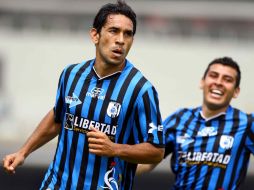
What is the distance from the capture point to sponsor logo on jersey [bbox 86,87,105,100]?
5.00 meters

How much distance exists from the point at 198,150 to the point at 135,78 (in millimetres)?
1489

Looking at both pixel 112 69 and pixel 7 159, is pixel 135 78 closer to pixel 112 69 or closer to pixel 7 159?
pixel 112 69

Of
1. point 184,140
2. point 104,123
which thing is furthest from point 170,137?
point 104,123

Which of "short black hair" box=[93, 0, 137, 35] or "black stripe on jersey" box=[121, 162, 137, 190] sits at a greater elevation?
"short black hair" box=[93, 0, 137, 35]

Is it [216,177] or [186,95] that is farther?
[186,95]

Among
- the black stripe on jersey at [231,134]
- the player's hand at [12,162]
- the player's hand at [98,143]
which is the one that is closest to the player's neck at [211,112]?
the black stripe on jersey at [231,134]

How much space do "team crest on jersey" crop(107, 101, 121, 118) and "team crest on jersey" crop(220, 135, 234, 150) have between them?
1.60 metres

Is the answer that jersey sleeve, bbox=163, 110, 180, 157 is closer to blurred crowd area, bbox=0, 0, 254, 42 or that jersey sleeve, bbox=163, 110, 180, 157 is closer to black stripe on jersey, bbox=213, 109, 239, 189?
black stripe on jersey, bbox=213, 109, 239, 189

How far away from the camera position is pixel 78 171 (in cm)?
500

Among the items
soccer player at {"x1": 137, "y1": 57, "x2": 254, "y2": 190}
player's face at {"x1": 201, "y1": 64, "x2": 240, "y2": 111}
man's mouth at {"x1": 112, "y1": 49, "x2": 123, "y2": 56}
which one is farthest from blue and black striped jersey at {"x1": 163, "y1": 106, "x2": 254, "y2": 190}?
man's mouth at {"x1": 112, "y1": 49, "x2": 123, "y2": 56}

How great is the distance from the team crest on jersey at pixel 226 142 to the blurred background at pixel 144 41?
1959cm

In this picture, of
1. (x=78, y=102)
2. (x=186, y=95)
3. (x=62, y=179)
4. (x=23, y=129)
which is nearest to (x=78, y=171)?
(x=62, y=179)

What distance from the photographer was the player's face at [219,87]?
6359 mm

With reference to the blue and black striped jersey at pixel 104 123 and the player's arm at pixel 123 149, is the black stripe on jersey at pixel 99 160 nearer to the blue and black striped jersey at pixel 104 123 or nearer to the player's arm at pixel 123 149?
the blue and black striped jersey at pixel 104 123
